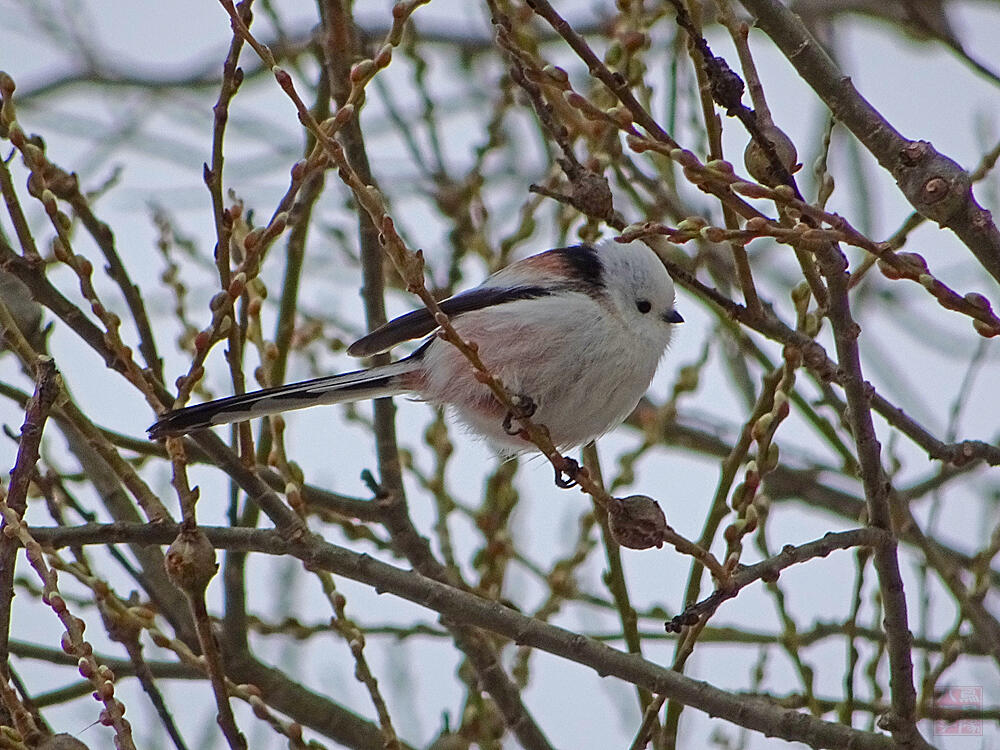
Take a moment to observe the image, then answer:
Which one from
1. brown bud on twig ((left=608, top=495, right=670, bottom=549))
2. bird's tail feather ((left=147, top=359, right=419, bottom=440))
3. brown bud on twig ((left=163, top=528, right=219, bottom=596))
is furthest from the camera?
bird's tail feather ((left=147, top=359, right=419, bottom=440))

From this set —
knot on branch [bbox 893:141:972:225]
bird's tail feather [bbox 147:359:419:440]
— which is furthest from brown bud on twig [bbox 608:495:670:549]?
bird's tail feather [bbox 147:359:419:440]

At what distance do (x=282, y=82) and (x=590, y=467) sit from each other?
115 centimetres

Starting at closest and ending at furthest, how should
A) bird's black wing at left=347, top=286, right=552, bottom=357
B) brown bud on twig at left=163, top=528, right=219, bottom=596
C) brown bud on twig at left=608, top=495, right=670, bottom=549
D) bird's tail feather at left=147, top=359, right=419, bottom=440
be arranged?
brown bud on twig at left=163, top=528, right=219, bottom=596 < brown bud on twig at left=608, top=495, right=670, bottom=549 < bird's tail feather at left=147, top=359, right=419, bottom=440 < bird's black wing at left=347, top=286, right=552, bottom=357

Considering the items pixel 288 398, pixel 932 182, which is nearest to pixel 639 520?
pixel 932 182

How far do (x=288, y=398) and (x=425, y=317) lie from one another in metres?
0.35

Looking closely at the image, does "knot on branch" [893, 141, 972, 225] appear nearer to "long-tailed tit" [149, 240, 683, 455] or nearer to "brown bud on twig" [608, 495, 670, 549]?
"brown bud on twig" [608, 495, 670, 549]

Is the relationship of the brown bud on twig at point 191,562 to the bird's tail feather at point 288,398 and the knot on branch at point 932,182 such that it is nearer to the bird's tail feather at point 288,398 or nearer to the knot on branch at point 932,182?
the bird's tail feather at point 288,398

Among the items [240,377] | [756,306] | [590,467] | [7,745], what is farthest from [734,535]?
[7,745]

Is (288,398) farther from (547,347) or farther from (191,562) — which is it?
(191,562)

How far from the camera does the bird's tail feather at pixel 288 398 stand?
1845mm

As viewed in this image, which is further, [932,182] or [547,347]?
[547,347]

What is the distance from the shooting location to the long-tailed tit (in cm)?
248

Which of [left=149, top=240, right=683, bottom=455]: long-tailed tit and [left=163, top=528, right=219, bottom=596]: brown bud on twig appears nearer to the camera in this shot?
[left=163, top=528, right=219, bottom=596]: brown bud on twig

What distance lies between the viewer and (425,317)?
2.46 meters
